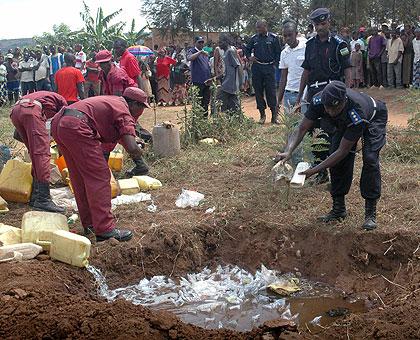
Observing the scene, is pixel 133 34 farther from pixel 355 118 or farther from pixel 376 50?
pixel 355 118

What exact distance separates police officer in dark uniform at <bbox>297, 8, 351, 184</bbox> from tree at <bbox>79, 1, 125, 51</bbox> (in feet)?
55.6

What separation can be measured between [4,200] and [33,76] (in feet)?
34.4

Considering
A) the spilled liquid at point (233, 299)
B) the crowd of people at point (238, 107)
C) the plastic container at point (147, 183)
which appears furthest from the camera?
the plastic container at point (147, 183)

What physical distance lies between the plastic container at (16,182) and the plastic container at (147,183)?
126cm

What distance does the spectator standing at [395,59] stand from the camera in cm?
1386

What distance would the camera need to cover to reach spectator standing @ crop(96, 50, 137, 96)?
745 centimetres

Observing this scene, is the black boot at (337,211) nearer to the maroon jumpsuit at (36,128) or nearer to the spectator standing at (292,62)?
the spectator standing at (292,62)

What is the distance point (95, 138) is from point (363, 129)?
2334 mm

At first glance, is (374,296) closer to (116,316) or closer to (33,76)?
(116,316)

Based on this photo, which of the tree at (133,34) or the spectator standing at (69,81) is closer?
the spectator standing at (69,81)

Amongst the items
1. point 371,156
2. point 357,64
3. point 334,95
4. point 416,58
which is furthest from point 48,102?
point 357,64

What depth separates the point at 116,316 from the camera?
369 cm

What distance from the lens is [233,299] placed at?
4691mm

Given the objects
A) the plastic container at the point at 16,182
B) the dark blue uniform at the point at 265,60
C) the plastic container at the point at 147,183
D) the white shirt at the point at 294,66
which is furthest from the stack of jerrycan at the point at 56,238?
the dark blue uniform at the point at 265,60
